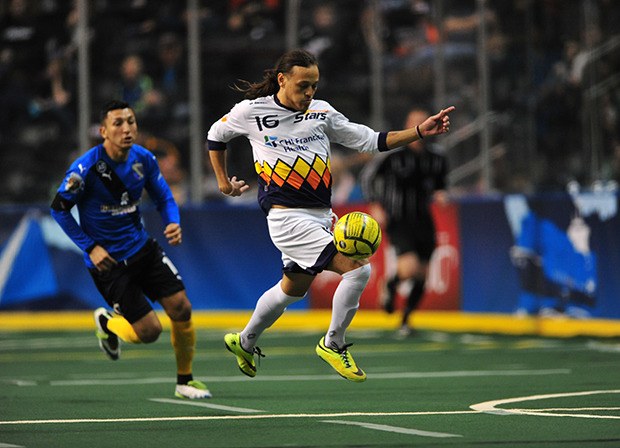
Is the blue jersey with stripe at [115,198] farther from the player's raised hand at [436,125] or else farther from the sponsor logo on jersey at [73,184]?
the player's raised hand at [436,125]

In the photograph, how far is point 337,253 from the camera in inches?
386

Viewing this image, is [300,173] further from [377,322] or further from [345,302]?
[377,322]

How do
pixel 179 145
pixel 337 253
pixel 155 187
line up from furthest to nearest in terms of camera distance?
pixel 179 145 < pixel 155 187 < pixel 337 253

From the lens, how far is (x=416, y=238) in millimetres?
17609

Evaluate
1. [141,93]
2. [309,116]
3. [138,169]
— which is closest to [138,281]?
[138,169]

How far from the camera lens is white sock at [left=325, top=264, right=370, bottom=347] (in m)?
9.84

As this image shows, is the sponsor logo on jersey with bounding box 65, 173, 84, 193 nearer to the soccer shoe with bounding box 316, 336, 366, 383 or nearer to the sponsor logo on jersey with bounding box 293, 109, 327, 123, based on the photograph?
the sponsor logo on jersey with bounding box 293, 109, 327, 123

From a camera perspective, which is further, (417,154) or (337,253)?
(417,154)

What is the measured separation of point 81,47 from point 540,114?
707 cm

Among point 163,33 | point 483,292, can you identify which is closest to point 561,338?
point 483,292

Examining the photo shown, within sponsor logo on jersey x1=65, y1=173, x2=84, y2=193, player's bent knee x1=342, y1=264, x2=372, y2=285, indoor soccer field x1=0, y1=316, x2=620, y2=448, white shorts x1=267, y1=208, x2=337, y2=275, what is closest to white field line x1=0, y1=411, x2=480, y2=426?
indoor soccer field x1=0, y1=316, x2=620, y2=448

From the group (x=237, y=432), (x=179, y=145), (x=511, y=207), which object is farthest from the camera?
(x=179, y=145)

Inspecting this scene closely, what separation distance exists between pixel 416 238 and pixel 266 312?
7596 mm

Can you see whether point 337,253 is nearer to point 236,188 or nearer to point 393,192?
point 236,188
